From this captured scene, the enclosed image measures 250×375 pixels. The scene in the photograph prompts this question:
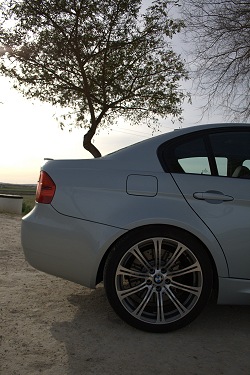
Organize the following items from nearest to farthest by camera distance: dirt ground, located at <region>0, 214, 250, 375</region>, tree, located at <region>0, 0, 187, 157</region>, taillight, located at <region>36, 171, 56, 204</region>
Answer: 1. dirt ground, located at <region>0, 214, 250, 375</region>
2. taillight, located at <region>36, 171, 56, 204</region>
3. tree, located at <region>0, 0, 187, 157</region>

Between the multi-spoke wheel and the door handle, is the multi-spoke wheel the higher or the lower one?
the lower one

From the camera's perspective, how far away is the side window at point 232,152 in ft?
10.3

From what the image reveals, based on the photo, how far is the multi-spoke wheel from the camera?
9.76 ft

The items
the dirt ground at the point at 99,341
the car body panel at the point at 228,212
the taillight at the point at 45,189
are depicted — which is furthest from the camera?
the taillight at the point at 45,189

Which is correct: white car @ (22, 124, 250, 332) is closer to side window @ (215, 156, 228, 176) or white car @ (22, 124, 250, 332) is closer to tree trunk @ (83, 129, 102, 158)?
side window @ (215, 156, 228, 176)

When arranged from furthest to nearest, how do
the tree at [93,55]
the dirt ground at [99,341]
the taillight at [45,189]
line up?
the tree at [93,55]
the taillight at [45,189]
the dirt ground at [99,341]

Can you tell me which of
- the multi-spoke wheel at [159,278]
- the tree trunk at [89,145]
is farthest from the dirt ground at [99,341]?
the tree trunk at [89,145]

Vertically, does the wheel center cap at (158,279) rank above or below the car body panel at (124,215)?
below

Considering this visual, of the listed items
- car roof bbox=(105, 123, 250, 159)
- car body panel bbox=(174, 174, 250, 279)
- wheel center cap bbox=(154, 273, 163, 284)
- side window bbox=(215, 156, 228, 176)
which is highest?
car roof bbox=(105, 123, 250, 159)

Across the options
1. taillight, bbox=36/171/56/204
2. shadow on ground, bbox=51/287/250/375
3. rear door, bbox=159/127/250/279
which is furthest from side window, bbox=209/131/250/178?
taillight, bbox=36/171/56/204

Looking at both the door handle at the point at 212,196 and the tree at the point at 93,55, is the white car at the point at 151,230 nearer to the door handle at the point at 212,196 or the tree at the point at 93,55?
A: the door handle at the point at 212,196

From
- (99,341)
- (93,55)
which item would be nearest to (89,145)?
(93,55)

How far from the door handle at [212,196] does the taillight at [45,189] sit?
109cm

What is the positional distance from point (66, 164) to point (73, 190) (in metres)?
0.24
